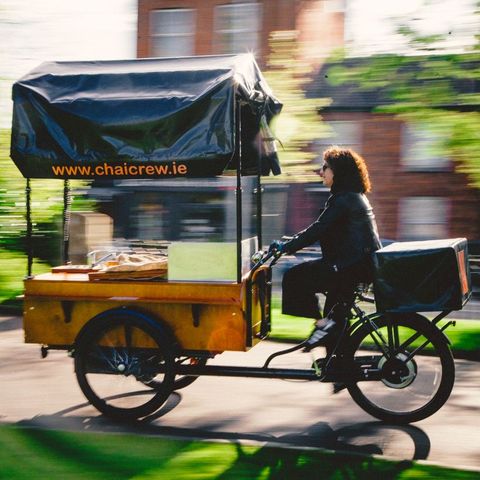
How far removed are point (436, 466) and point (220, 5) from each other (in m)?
19.9

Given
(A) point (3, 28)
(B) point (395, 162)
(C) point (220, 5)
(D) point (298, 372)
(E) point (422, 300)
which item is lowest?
(D) point (298, 372)

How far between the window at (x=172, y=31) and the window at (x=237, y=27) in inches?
36.1

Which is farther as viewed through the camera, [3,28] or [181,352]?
[3,28]

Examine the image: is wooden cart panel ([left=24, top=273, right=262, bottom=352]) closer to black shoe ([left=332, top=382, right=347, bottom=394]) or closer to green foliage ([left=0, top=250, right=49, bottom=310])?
black shoe ([left=332, top=382, right=347, bottom=394])

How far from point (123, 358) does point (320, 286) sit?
1.45 m

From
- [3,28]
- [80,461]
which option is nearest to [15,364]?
[80,461]

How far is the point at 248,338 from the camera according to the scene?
484 centimetres

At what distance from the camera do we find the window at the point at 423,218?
2188 centimetres

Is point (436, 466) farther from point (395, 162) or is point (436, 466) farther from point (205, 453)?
point (395, 162)

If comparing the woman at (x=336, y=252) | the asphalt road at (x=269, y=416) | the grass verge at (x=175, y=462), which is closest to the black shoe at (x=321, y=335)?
the woman at (x=336, y=252)

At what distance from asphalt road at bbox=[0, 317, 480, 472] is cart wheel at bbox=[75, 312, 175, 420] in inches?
5.4

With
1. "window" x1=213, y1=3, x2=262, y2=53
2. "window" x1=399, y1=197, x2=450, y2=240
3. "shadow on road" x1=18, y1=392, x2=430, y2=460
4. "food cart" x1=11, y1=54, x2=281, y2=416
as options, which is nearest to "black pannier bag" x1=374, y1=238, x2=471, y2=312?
"shadow on road" x1=18, y1=392, x2=430, y2=460

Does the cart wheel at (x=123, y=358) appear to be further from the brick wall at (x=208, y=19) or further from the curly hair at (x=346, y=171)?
the brick wall at (x=208, y=19)

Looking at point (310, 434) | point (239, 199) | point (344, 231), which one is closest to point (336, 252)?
point (344, 231)
